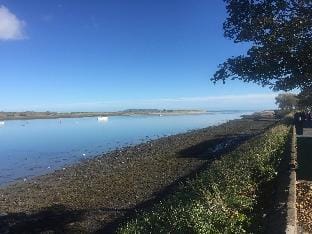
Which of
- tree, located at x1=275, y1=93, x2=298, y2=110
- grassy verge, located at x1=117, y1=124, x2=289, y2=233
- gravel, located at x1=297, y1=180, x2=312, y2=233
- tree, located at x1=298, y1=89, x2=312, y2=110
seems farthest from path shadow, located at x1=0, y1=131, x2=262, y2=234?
tree, located at x1=275, y1=93, x2=298, y2=110

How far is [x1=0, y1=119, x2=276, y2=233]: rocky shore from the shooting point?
60.8ft

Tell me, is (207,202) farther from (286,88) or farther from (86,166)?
(86,166)

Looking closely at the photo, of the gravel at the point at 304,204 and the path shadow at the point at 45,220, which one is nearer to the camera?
the gravel at the point at 304,204

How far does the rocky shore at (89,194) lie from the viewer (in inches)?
730

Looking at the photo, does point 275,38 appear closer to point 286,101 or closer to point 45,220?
point 45,220

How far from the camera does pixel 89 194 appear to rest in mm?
24203

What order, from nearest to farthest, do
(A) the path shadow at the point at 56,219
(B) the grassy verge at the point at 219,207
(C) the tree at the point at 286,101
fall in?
(B) the grassy verge at the point at 219,207 < (A) the path shadow at the point at 56,219 < (C) the tree at the point at 286,101

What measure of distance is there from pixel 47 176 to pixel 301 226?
87.1ft

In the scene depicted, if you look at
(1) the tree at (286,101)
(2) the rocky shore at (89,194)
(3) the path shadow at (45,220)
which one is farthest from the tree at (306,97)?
(1) the tree at (286,101)

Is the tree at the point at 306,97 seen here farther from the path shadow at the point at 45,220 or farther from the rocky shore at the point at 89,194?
the path shadow at the point at 45,220

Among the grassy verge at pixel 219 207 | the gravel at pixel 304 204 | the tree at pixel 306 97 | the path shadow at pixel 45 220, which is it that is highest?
the tree at pixel 306 97

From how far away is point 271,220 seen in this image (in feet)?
32.8

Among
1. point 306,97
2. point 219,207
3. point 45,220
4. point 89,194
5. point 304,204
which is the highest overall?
point 306,97

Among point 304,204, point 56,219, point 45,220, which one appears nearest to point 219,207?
point 304,204
